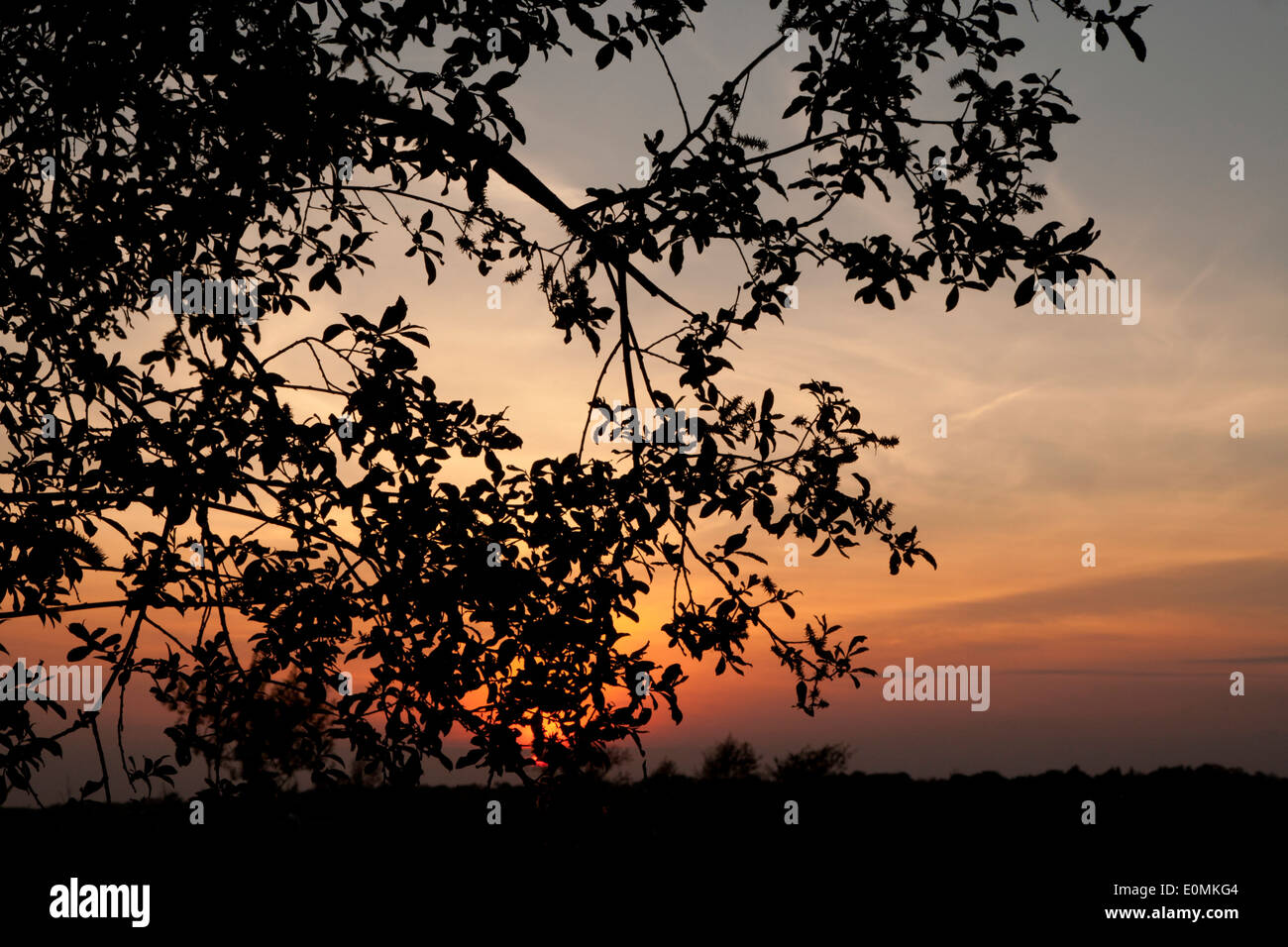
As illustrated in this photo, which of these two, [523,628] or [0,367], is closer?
[523,628]

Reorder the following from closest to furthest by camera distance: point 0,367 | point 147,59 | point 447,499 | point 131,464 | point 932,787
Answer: point 131,464, point 447,499, point 147,59, point 0,367, point 932,787

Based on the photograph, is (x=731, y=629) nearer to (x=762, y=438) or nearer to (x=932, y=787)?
(x=762, y=438)

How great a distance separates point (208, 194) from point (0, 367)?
5.55 feet

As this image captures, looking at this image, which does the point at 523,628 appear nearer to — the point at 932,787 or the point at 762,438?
the point at 762,438

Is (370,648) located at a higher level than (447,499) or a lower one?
lower

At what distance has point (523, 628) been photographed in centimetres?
474

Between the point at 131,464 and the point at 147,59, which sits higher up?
the point at 147,59

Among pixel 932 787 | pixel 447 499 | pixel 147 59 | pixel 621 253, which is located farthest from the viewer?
pixel 932 787

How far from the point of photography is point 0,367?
18.0 ft

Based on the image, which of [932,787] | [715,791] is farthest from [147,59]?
[932,787]

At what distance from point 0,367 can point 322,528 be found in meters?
2.22
